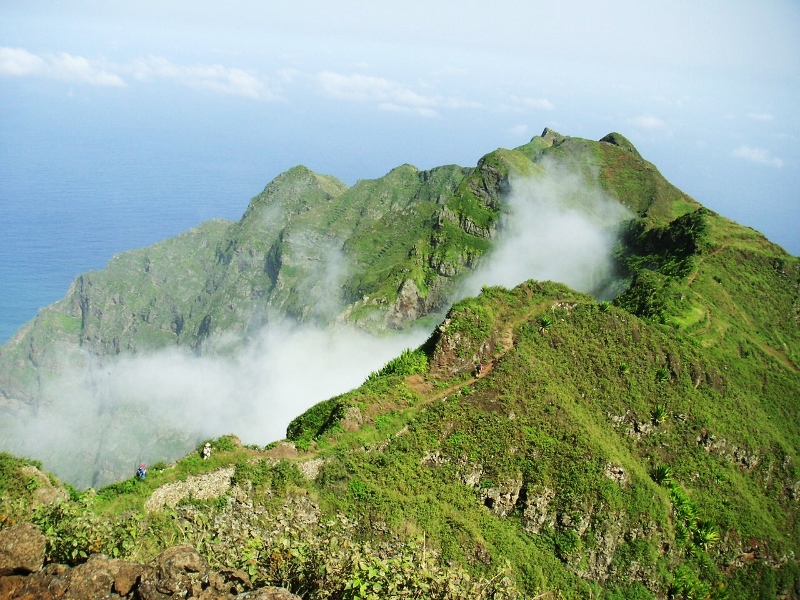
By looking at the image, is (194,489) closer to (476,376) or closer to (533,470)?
(533,470)

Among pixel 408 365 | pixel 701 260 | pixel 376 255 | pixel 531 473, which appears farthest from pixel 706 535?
pixel 376 255

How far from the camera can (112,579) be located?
1523 cm

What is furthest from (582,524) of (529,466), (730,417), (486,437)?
(730,417)

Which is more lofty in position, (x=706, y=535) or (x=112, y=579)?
(x=112, y=579)

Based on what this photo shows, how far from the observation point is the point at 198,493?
92.7ft

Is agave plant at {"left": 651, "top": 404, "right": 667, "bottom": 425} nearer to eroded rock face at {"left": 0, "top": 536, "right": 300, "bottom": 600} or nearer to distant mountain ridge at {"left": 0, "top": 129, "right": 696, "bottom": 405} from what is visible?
eroded rock face at {"left": 0, "top": 536, "right": 300, "bottom": 600}

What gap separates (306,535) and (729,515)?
3703cm

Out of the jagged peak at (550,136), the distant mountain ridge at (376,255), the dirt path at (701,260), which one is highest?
the jagged peak at (550,136)

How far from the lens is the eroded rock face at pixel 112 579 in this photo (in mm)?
14719

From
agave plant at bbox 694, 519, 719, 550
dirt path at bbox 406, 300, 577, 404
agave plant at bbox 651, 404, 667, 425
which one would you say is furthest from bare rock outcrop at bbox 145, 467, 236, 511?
agave plant at bbox 651, 404, 667, 425

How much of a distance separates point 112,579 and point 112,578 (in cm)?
3

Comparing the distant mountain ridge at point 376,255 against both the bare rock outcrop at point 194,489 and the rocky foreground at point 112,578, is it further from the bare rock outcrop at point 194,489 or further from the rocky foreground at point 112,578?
the rocky foreground at point 112,578

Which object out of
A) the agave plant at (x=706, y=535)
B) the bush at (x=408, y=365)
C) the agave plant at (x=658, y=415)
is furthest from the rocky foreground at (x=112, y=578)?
the agave plant at (x=658, y=415)

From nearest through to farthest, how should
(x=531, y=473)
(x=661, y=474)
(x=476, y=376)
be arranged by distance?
(x=531, y=473)
(x=476, y=376)
(x=661, y=474)
